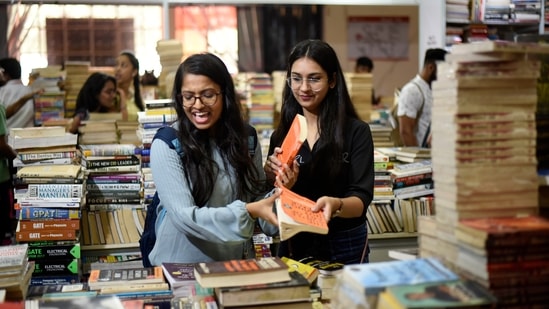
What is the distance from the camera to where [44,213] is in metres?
4.01

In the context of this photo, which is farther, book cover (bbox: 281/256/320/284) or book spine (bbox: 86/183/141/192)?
book spine (bbox: 86/183/141/192)

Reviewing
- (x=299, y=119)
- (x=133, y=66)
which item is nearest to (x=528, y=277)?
(x=299, y=119)

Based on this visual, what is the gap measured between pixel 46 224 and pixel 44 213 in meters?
0.06

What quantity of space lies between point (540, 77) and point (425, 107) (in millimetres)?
3707

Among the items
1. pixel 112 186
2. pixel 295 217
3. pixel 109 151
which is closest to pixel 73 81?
pixel 109 151

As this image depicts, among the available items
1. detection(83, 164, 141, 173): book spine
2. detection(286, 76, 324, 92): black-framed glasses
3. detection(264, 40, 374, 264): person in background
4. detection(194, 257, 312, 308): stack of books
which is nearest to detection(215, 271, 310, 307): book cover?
detection(194, 257, 312, 308): stack of books

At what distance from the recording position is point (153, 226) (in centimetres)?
284

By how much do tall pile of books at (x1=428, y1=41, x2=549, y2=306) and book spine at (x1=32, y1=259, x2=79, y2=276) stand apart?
2.55m

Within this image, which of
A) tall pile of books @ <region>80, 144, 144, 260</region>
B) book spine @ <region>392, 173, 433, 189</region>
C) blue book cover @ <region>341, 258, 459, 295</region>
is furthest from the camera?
book spine @ <region>392, 173, 433, 189</region>

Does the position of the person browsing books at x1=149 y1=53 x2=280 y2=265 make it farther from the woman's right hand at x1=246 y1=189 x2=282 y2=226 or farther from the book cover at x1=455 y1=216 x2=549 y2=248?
the book cover at x1=455 y1=216 x2=549 y2=248

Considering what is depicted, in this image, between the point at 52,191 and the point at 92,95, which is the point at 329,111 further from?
the point at 92,95

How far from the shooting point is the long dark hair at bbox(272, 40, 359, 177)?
3.00 m

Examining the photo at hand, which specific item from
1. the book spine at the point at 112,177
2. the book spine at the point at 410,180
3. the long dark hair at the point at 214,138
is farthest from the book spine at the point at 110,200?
the long dark hair at the point at 214,138

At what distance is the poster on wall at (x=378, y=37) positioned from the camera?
11.4m
